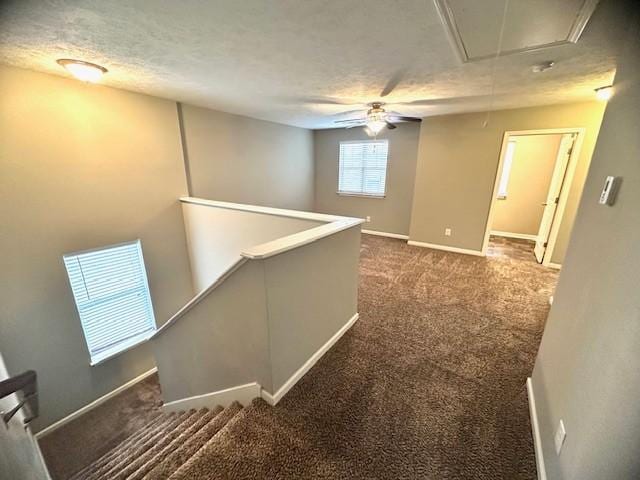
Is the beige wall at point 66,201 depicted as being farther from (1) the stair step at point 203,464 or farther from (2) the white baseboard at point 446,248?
(2) the white baseboard at point 446,248

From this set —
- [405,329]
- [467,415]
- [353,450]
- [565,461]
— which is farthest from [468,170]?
[353,450]

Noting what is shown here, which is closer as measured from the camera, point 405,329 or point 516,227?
point 405,329

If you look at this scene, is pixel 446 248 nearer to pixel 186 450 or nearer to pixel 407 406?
pixel 407 406

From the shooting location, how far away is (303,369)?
1.92 metres

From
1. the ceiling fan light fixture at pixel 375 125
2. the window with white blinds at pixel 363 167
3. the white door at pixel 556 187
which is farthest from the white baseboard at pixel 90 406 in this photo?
the white door at pixel 556 187

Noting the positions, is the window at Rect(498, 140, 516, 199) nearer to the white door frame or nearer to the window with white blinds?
the white door frame

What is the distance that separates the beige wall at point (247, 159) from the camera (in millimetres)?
3812

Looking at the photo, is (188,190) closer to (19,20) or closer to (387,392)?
(19,20)

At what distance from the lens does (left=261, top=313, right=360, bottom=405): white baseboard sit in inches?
67.4

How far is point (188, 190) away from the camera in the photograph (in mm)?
3738

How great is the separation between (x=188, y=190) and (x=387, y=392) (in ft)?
11.8

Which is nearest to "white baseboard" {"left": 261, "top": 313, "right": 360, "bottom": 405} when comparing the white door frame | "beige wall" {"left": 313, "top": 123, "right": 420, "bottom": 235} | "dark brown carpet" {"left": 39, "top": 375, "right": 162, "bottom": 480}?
"dark brown carpet" {"left": 39, "top": 375, "right": 162, "bottom": 480}

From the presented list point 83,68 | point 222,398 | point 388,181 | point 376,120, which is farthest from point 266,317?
point 388,181

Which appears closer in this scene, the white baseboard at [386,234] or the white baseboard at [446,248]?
the white baseboard at [446,248]
